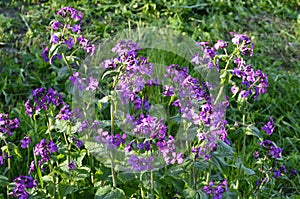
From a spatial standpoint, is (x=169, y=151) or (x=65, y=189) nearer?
(x=169, y=151)

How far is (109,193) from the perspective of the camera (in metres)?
2.03

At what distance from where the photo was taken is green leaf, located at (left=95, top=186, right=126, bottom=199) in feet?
6.61

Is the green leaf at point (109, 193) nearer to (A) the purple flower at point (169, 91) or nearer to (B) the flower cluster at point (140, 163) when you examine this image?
(B) the flower cluster at point (140, 163)

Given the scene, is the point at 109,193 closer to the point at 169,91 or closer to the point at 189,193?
the point at 189,193

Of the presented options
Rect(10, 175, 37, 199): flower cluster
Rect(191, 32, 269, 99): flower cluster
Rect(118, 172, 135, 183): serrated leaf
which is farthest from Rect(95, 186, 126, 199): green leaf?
Rect(191, 32, 269, 99): flower cluster

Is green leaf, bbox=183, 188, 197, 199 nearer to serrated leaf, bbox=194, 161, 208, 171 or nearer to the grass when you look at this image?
serrated leaf, bbox=194, 161, 208, 171

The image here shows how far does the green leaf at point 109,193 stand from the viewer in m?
2.02

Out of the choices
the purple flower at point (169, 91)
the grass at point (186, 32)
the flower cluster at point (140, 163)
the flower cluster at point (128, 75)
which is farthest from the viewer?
the grass at point (186, 32)

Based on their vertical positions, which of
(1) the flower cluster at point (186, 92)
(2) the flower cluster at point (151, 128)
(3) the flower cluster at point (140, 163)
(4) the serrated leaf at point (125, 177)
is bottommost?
(4) the serrated leaf at point (125, 177)

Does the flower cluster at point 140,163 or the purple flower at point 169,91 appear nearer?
the flower cluster at point 140,163

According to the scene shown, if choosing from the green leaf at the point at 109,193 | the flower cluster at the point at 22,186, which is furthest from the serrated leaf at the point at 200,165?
the flower cluster at the point at 22,186

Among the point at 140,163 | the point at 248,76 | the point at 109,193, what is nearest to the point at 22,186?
the point at 109,193

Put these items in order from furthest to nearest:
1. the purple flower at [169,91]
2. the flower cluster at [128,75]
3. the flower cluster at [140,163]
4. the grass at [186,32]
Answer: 1. the grass at [186,32]
2. the purple flower at [169,91]
3. the flower cluster at [140,163]
4. the flower cluster at [128,75]

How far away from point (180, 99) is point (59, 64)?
1.89 m
